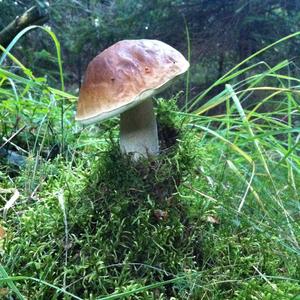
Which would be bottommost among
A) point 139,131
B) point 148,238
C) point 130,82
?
point 148,238

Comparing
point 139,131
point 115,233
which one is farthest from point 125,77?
point 115,233

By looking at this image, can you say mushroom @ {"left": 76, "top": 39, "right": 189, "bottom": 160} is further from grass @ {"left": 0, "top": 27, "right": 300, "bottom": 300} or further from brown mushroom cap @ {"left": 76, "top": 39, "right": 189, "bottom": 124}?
grass @ {"left": 0, "top": 27, "right": 300, "bottom": 300}

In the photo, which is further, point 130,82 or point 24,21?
point 24,21

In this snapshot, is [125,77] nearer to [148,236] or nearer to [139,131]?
[139,131]

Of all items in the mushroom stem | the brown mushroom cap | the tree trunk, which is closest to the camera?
the brown mushroom cap

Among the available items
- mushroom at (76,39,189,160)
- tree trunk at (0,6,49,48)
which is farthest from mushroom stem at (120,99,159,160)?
tree trunk at (0,6,49,48)

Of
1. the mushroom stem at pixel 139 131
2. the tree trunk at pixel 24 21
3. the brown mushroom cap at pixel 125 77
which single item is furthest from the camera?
the tree trunk at pixel 24 21

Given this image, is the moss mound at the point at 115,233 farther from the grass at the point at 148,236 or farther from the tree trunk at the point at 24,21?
the tree trunk at the point at 24,21

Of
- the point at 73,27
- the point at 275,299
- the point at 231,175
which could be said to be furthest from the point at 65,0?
the point at 275,299

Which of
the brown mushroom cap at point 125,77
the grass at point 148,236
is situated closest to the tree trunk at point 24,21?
the grass at point 148,236
